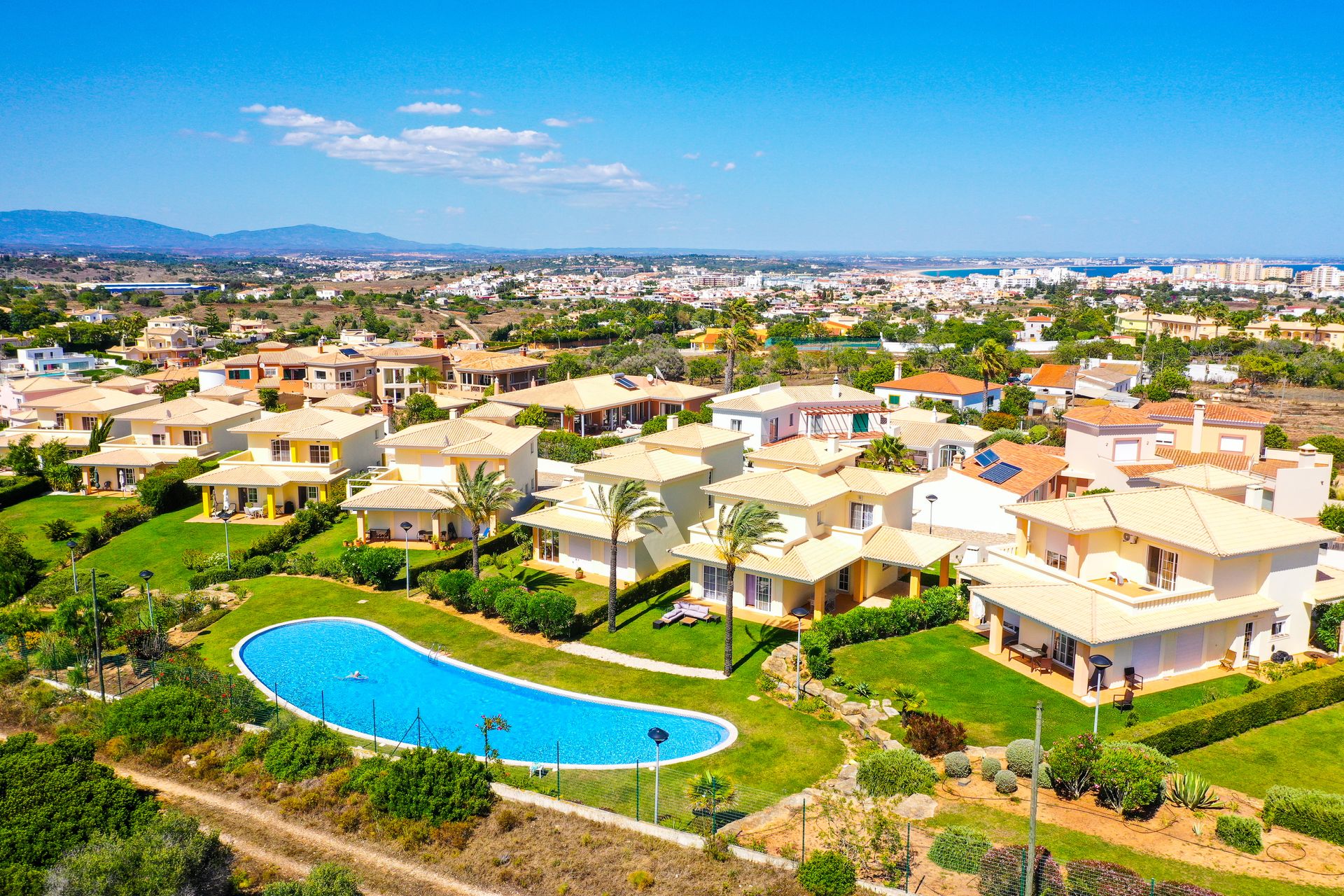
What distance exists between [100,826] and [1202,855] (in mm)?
22579

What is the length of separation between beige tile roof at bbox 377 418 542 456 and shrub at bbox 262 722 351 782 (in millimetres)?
21300

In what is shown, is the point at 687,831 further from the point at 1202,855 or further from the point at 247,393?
the point at 247,393

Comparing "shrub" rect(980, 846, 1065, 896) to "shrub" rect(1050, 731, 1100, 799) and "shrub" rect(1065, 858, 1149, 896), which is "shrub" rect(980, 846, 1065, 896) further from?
"shrub" rect(1050, 731, 1100, 799)

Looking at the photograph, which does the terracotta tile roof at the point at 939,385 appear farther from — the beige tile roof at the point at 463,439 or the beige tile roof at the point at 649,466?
the beige tile roof at the point at 649,466

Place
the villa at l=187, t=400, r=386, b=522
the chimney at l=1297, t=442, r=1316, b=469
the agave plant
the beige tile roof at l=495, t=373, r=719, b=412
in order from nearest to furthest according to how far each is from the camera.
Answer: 1. the agave plant
2. the chimney at l=1297, t=442, r=1316, b=469
3. the villa at l=187, t=400, r=386, b=522
4. the beige tile roof at l=495, t=373, r=719, b=412

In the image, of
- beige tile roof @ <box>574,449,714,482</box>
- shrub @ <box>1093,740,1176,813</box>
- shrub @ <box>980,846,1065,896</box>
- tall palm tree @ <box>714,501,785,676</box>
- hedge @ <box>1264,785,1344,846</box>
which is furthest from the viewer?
beige tile roof @ <box>574,449,714,482</box>

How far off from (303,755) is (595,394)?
49.2 m

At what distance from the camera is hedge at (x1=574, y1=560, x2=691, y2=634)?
32.7m

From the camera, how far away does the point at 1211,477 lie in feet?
129

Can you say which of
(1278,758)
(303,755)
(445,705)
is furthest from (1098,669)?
(303,755)

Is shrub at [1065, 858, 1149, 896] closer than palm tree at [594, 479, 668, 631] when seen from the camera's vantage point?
Yes

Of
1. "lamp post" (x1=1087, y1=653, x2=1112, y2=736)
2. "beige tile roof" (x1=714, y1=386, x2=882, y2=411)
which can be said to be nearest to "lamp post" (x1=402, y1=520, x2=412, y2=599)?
"lamp post" (x1=1087, y1=653, x2=1112, y2=736)

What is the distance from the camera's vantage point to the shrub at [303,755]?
2227 centimetres

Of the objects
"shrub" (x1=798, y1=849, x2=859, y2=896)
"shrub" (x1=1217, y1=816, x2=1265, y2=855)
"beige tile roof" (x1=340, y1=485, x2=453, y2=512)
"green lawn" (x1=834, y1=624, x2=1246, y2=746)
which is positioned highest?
"beige tile roof" (x1=340, y1=485, x2=453, y2=512)
